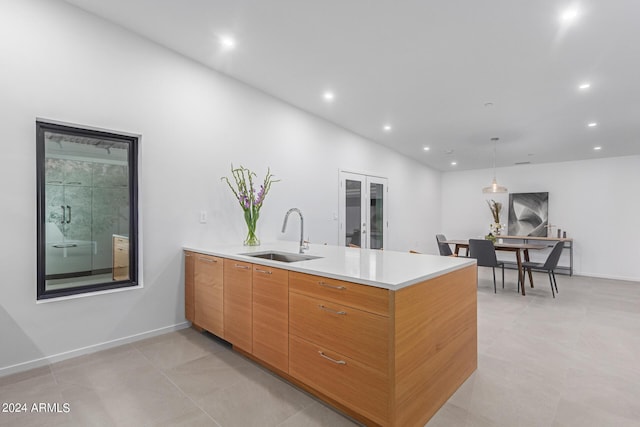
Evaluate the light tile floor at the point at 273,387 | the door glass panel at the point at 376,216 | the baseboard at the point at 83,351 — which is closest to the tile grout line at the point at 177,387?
the light tile floor at the point at 273,387

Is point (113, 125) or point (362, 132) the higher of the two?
point (362, 132)

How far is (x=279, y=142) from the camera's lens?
13.7ft

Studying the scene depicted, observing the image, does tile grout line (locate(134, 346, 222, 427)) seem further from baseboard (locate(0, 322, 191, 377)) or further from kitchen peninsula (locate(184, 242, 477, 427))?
kitchen peninsula (locate(184, 242, 477, 427))

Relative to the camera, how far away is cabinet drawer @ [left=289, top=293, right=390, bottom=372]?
1.53m

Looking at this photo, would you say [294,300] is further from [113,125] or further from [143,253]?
[113,125]

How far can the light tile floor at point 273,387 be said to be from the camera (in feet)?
5.92

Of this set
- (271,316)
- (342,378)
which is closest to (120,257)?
(271,316)

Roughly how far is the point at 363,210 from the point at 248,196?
2.58m

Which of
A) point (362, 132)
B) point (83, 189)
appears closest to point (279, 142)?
point (362, 132)

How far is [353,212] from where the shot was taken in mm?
5445

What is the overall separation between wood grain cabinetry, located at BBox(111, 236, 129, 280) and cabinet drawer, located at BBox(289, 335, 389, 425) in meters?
1.88

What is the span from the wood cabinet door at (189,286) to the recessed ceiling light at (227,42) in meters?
2.04

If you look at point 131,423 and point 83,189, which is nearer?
point 131,423

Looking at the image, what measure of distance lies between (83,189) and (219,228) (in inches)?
50.3
